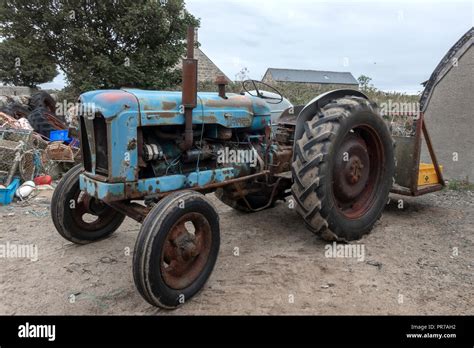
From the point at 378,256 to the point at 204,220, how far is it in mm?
1819

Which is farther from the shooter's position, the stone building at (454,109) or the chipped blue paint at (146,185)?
the stone building at (454,109)

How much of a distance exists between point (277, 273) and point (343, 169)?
136 cm

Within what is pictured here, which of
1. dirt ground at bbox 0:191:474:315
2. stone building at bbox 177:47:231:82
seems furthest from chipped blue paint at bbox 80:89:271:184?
stone building at bbox 177:47:231:82

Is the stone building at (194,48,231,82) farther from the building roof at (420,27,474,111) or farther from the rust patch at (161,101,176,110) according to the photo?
the rust patch at (161,101,176,110)

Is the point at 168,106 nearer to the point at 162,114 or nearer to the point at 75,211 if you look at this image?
the point at 162,114

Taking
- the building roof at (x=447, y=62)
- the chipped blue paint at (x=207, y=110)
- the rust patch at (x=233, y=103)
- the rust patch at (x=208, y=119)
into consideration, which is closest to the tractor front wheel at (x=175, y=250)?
the chipped blue paint at (x=207, y=110)

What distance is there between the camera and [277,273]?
11.3 ft

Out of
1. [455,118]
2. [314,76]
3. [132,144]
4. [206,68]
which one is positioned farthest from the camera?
[314,76]

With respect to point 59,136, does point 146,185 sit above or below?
below

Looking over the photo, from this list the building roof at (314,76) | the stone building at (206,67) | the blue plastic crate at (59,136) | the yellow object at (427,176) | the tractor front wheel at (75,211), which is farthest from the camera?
the building roof at (314,76)

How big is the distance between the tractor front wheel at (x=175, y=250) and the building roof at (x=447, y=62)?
581cm

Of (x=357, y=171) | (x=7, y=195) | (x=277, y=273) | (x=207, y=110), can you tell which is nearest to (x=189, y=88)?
(x=207, y=110)

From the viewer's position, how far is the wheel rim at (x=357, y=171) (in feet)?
13.5

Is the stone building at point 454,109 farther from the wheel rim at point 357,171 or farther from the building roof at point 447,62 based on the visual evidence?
the wheel rim at point 357,171
